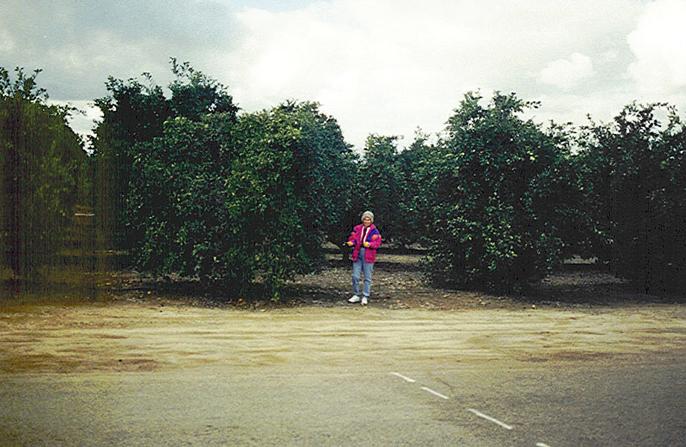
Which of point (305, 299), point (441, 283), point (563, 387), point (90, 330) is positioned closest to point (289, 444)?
point (563, 387)

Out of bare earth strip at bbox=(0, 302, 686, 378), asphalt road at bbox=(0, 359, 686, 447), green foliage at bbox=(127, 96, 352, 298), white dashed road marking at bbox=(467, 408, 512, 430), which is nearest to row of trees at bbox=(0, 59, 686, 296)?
green foliage at bbox=(127, 96, 352, 298)

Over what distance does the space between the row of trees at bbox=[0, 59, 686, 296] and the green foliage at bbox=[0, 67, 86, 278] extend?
2.21 ft

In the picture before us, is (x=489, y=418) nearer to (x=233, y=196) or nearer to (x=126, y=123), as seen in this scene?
(x=233, y=196)

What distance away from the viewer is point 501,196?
19109 millimetres

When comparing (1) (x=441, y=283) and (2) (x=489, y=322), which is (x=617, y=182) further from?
(2) (x=489, y=322)

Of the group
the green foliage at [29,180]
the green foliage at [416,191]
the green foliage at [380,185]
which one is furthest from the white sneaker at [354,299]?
the green foliage at [380,185]

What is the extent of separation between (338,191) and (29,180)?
7.06 meters

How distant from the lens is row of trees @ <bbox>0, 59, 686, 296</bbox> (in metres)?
16.3

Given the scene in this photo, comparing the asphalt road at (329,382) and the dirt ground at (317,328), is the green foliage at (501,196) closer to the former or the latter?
the dirt ground at (317,328)

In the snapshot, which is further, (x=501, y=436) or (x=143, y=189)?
(x=143, y=189)

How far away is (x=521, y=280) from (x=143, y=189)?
986 centimetres

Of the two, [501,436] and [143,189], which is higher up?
[143,189]

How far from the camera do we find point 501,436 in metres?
6.59

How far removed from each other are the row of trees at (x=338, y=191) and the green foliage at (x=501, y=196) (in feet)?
0.12
